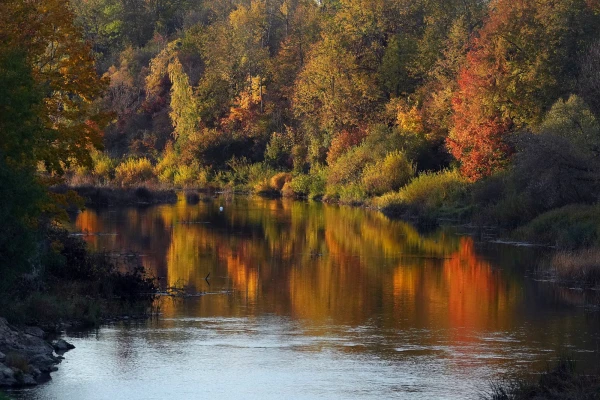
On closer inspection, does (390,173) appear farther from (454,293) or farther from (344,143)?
(454,293)

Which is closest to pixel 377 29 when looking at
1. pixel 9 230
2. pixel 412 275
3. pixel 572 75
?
pixel 572 75

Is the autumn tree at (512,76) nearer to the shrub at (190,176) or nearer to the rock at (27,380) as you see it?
the shrub at (190,176)

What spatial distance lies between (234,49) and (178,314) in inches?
2877

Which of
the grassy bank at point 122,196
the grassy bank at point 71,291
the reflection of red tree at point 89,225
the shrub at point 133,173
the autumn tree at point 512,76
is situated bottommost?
the grassy bank at point 71,291

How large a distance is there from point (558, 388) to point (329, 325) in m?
10.1

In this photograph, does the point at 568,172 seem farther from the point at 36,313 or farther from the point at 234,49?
the point at 234,49

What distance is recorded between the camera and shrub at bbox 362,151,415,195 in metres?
66.8

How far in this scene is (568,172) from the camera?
43.3m

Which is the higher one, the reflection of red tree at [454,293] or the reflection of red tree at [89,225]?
the reflection of red tree at [89,225]

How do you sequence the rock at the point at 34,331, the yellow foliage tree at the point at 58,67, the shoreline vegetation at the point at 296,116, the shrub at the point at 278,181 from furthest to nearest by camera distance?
1. the shrub at the point at 278,181
2. the yellow foliage tree at the point at 58,67
3. the shoreline vegetation at the point at 296,116
4. the rock at the point at 34,331

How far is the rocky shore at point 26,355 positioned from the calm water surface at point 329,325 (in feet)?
1.18

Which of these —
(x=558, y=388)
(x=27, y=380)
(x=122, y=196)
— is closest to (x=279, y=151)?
(x=122, y=196)

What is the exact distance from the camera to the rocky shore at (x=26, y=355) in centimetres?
1972

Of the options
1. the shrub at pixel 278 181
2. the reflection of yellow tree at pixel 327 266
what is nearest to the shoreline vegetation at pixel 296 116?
the shrub at pixel 278 181
